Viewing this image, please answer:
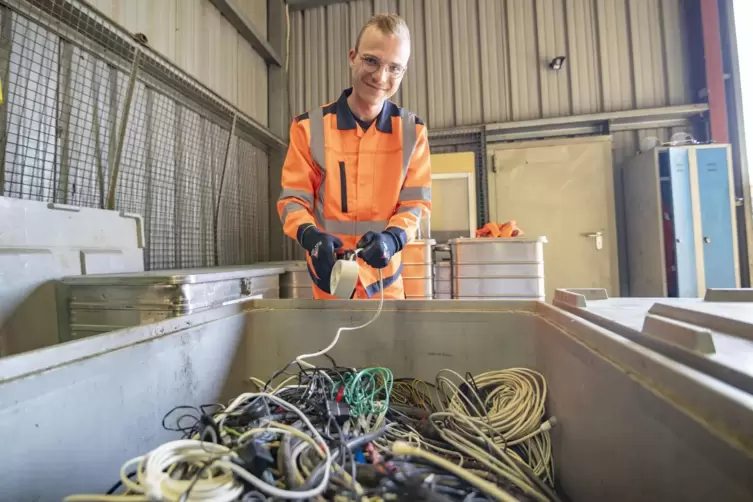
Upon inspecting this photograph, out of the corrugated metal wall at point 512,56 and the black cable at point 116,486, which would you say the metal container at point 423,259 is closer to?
the corrugated metal wall at point 512,56

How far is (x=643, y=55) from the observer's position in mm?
3172

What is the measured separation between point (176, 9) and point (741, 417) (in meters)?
2.94

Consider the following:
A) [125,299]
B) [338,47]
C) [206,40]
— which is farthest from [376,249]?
[338,47]

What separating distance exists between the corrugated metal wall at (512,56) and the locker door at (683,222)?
768mm

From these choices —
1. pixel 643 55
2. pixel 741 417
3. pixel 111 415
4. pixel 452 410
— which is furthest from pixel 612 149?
pixel 111 415

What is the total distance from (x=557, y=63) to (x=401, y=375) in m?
3.36

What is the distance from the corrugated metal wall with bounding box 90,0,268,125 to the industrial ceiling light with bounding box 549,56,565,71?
8.56 ft

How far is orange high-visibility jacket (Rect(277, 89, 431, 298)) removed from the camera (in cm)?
118

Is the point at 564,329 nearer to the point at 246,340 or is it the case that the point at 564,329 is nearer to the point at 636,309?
the point at 636,309

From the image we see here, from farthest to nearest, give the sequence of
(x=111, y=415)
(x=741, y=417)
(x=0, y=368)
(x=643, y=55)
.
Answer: (x=643, y=55), (x=111, y=415), (x=0, y=368), (x=741, y=417)

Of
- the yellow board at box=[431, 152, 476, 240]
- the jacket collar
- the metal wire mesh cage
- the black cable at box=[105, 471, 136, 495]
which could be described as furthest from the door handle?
the black cable at box=[105, 471, 136, 495]

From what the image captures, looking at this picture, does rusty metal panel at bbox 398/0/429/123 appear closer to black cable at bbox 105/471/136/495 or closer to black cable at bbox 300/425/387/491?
black cable at bbox 300/425/387/491

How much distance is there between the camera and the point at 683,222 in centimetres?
269

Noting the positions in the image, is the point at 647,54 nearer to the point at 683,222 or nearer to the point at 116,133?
the point at 683,222
